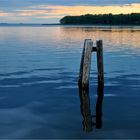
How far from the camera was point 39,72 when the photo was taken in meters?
27.2

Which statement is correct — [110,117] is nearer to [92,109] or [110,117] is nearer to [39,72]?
[92,109]

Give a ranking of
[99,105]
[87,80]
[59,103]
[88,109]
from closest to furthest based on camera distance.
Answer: [88,109] < [99,105] < [59,103] < [87,80]

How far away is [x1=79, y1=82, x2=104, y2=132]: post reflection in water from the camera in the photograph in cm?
1430

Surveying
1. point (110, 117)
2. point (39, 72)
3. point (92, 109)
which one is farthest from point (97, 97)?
point (39, 72)

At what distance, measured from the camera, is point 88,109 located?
16656 millimetres

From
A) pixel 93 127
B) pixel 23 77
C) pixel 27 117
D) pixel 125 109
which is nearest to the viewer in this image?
pixel 93 127

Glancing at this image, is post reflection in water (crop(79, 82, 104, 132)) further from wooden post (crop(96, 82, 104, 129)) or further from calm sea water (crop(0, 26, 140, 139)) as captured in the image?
calm sea water (crop(0, 26, 140, 139))

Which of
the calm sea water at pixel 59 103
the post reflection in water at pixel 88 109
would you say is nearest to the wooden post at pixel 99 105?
the post reflection in water at pixel 88 109

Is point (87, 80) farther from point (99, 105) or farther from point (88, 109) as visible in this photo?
point (88, 109)

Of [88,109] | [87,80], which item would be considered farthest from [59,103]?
[87,80]

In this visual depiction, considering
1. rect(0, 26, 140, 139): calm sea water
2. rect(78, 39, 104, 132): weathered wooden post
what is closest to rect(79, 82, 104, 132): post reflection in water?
rect(78, 39, 104, 132): weathered wooden post

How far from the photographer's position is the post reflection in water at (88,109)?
14299 millimetres

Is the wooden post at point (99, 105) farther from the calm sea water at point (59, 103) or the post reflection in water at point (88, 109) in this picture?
the calm sea water at point (59, 103)

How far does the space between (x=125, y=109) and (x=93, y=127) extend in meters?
2.78
